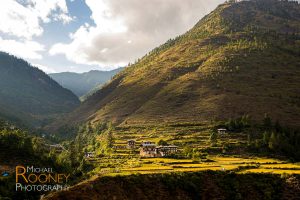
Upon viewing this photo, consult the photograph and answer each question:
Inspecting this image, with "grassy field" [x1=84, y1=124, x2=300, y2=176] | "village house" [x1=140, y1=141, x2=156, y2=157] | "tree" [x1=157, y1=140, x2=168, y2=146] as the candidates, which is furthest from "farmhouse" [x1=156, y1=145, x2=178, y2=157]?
"tree" [x1=157, y1=140, x2=168, y2=146]

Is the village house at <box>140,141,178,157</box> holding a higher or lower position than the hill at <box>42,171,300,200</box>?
higher

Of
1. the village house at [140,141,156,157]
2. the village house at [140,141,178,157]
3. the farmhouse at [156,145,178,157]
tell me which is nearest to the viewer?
the farmhouse at [156,145,178,157]

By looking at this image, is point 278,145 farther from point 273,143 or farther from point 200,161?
point 200,161

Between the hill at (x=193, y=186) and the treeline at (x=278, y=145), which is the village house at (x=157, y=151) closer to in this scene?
the treeline at (x=278, y=145)

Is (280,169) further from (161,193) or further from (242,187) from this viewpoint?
(161,193)

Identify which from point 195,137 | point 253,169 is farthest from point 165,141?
point 253,169

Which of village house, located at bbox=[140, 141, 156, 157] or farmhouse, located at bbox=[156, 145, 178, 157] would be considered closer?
farmhouse, located at bbox=[156, 145, 178, 157]

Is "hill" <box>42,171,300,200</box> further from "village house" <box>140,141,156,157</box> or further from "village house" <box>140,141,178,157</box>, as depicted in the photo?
"village house" <box>140,141,156,157</box>

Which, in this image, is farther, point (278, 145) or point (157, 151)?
point (278, 145)

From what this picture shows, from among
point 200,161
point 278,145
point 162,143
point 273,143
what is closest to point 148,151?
point 162,143

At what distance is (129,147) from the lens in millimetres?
187500

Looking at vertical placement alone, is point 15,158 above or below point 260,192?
above

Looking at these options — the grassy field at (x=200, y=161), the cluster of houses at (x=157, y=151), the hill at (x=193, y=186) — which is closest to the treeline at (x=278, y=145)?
the grassy field at (x=200, y=161)

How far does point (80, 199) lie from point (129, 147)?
343 ft
